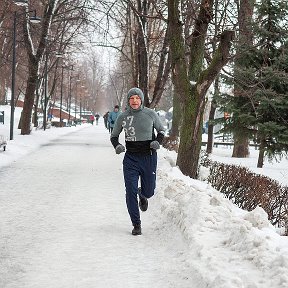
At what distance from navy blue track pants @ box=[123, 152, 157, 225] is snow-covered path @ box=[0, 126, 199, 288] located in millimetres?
337

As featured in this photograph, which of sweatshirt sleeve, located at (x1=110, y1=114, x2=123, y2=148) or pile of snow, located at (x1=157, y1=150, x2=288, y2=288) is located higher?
sweatshirt sleeve, located at (x1=110, y1=114, x2=123, y2=148)

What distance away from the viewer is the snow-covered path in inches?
162

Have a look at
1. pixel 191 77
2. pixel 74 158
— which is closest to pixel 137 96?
pixel 191 77

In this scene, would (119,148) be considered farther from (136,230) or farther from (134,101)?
(136,230)

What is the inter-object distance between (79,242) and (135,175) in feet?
3.66

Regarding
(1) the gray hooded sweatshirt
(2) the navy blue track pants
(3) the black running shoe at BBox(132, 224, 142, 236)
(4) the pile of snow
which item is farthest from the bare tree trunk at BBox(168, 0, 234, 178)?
(3) the black running shoe at BBox(132, 224, 142, 236)

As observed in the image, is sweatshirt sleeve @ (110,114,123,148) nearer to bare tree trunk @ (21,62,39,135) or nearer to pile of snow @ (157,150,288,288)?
pile of snow @ (157,150,288,288)

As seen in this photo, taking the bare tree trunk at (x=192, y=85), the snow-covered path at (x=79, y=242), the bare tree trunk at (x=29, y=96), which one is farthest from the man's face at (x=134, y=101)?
the bare tree trunk at (x=29, y=96)

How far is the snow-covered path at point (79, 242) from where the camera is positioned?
4.12 m

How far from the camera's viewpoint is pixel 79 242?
5.26 meters

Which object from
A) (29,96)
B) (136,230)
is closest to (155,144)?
(136,230)

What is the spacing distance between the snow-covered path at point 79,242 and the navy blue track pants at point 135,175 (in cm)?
34

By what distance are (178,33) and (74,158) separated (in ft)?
20.8

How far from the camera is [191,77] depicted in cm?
1032
